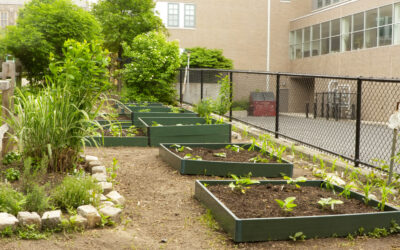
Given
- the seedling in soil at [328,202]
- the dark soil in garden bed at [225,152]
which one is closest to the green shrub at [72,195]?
the seedling in soil at [328,202]

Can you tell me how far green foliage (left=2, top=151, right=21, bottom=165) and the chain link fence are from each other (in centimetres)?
427

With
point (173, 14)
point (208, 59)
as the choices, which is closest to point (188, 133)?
point (208, 59)

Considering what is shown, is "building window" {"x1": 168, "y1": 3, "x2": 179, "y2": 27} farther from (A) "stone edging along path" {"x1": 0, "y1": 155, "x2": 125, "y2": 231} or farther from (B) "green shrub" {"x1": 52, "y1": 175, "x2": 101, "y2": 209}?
(B) "green shrub" {"x1": 52, "y1": 175, "x2": 101, "y2": 209}

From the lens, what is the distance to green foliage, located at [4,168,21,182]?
4676 millimetres

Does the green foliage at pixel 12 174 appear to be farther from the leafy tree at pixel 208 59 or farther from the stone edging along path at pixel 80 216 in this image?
the leafy tree at pixel 208 59

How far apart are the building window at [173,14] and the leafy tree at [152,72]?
16.9 meters

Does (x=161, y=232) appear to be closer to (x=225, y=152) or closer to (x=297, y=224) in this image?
(x=297, y=224)

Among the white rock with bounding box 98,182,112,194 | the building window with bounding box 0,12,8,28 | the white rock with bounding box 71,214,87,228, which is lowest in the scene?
the white rock with bounding box 71,214,87,228

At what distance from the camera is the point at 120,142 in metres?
7.65

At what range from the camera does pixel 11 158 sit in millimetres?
5250

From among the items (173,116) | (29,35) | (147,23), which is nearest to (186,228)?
(173,116)

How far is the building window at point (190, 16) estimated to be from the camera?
3188 cm

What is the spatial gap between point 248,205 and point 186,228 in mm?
600

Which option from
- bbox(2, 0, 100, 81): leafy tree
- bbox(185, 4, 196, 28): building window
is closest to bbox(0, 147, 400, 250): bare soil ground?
bbox(2, 0, 100, 81): leafy tree
